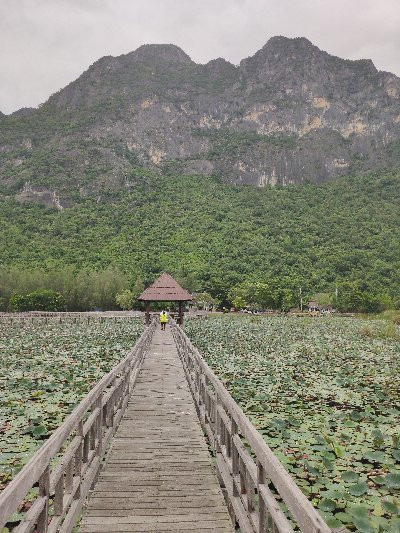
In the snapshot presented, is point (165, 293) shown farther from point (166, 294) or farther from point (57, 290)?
point (57, 290)

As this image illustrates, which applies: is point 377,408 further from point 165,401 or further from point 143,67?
point 143,67

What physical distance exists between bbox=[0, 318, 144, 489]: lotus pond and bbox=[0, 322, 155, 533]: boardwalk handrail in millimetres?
716

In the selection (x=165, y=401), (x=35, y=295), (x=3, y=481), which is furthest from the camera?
(x=35, y=295)

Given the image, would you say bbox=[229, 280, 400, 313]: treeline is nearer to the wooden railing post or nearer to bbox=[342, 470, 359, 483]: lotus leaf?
bbox=[342, 470, 359, 483]: lotus leaf

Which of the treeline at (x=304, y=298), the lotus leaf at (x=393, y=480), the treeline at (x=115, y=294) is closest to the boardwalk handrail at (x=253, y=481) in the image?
the lotus leaf at (x=393, y=480)

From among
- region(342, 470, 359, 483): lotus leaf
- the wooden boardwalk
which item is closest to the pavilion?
the wooden boardwalk

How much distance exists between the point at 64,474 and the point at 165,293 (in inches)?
849

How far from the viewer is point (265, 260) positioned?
8019cm

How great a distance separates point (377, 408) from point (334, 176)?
136 meters

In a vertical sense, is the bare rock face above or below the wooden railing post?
above

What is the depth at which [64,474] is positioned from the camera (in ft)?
11.3

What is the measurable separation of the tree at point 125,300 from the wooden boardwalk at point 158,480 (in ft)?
158

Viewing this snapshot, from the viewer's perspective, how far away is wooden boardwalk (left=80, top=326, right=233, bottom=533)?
357 centimetres

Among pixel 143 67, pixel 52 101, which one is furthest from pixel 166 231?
pixel 143 67
